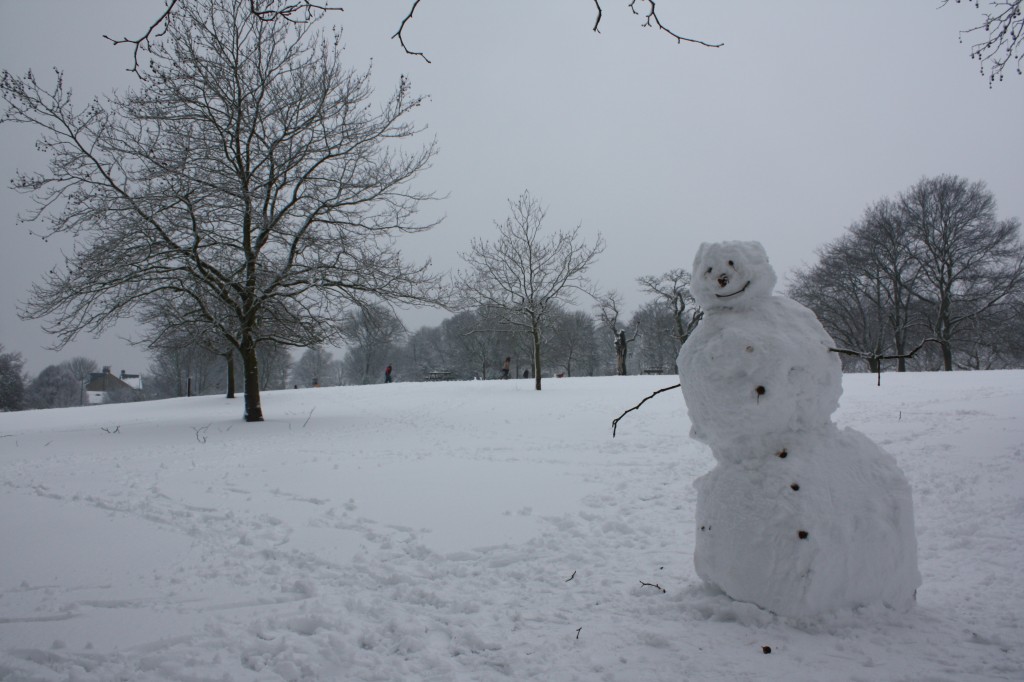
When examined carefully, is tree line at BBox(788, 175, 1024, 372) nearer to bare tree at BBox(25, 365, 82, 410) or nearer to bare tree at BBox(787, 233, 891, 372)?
bare tree at BBox(787, 233, 891, 372)

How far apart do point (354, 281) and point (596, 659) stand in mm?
11251

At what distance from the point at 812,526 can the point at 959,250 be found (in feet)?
104

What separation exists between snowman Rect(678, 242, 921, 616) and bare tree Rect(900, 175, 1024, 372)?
2807 cm

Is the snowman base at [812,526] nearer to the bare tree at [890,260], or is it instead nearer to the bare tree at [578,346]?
the bare tree at [890,260]

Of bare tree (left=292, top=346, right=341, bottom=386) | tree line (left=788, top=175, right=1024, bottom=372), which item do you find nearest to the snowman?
tree line (left=788, top=175, right=1024, bottom=372)

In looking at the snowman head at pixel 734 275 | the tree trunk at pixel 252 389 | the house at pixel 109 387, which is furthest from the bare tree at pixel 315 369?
the snowman head at pixel 734 275

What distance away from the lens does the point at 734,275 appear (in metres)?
3.11

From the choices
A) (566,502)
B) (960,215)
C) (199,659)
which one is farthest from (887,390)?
(960,215)

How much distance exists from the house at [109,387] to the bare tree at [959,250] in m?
72.9

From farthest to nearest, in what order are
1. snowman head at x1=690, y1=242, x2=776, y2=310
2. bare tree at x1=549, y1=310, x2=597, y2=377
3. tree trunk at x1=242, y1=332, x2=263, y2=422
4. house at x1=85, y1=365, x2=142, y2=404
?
house at x1=85, y1=365, x2=142, y2=404
bare tree at x1=549, y1=310, x2=597, y2=377
tree trunk at x1=242, y1=332, x2=263, y2=422
snowman head at x1=690, y1=242, x2=776, y2=310

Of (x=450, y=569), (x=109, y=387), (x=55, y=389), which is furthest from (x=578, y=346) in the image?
(x=109, y=387)

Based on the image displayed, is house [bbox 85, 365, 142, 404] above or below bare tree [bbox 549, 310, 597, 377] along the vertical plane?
below

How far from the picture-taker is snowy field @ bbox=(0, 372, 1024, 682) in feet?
8.77

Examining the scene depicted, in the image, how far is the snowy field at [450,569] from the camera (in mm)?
2672
